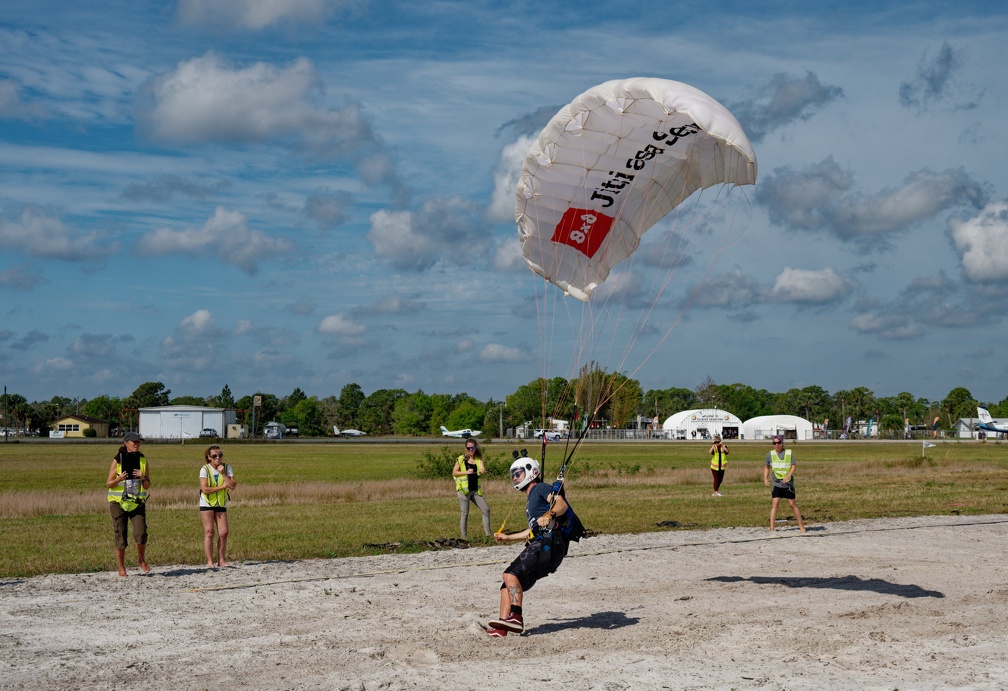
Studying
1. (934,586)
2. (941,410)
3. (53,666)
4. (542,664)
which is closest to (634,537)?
(934,586)

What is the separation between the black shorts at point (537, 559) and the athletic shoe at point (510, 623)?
0.91 feet

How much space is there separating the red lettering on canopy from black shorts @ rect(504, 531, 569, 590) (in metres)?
5.93

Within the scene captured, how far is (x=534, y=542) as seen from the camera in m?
9.45

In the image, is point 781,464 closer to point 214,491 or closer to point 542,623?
point 542,623

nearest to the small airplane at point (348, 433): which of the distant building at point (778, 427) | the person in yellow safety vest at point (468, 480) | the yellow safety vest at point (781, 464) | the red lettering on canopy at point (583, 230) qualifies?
the distant building at point (778, 427)

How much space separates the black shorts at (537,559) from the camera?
9.32 m

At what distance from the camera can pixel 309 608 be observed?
428 inches

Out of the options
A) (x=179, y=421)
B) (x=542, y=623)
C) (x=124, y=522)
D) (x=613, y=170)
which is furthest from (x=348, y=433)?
(x=542, y=623)

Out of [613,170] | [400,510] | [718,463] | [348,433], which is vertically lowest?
[348,433]

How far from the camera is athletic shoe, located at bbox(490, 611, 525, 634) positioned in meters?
9.23

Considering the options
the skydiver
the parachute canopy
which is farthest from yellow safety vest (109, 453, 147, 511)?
the parachute canopy

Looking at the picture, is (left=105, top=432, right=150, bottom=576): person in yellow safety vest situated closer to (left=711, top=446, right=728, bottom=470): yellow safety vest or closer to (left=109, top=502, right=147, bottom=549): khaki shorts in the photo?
(left=109, top=502, right=147, bottom=549): khaki shorts

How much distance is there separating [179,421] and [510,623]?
139 metres

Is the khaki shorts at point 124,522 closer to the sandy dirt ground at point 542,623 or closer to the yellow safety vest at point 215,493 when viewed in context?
the sandy dirt ground at point 542,623
